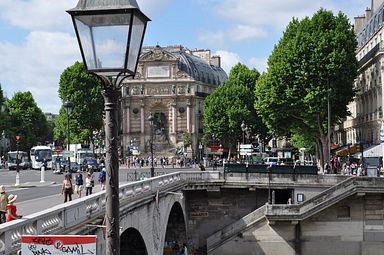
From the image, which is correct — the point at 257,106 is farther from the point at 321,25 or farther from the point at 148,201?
the point at 148,201

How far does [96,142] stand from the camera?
9044cm

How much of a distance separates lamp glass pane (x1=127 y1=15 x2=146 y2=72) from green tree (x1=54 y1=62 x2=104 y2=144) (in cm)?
8611

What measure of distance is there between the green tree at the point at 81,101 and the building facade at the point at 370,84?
36.7 meters

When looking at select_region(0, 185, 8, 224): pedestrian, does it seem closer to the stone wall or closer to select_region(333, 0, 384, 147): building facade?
the stone wall

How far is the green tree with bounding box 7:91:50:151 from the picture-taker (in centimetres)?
10581

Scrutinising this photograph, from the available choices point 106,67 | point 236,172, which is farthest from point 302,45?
point 106,67

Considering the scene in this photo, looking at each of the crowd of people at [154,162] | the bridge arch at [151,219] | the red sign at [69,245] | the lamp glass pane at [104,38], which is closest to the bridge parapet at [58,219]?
the bridge arch at [151,219]

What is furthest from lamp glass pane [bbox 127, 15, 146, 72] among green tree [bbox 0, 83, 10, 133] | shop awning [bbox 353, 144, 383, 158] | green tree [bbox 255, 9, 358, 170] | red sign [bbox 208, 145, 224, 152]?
red sign [bbox 208, 145, 224, 152]

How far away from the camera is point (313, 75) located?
5538 cm

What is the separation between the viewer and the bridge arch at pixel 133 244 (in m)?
24.6

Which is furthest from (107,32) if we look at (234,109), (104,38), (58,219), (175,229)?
(234,109)

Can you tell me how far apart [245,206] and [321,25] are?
1997cm

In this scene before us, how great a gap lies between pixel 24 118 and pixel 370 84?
6390cm

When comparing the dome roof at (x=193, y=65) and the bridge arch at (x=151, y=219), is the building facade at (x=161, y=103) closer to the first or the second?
the dome roof at (x=193, y=65)
